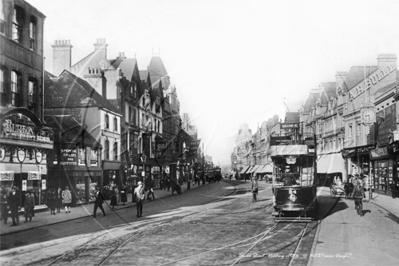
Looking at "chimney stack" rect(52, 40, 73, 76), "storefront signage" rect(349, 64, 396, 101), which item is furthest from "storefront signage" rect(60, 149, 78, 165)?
"storefront signage" rect(349, 64, 396, 101)

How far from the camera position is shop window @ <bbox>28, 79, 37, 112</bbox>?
24.4 m

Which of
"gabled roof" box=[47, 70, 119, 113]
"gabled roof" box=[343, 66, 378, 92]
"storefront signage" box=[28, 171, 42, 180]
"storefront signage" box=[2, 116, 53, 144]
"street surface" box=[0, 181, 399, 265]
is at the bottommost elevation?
"street surface" box=[0, 181, 399, 265]

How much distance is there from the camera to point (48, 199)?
23250 millimetres

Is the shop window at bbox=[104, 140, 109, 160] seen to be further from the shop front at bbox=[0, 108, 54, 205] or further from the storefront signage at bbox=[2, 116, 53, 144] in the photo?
the storefront signage at bbox=[2, 116, 53, 144]

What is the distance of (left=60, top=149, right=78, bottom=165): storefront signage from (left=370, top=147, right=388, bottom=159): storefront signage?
2351 centimetres

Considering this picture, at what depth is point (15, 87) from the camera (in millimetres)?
22719

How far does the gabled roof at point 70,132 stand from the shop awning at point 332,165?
85.8 feet

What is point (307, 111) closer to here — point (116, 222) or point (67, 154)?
point (67, 154)

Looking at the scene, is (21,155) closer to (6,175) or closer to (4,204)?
(6,175)

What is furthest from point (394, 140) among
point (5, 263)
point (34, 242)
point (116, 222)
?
point (5, 263)

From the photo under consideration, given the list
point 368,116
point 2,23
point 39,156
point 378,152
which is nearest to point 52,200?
point 39,156

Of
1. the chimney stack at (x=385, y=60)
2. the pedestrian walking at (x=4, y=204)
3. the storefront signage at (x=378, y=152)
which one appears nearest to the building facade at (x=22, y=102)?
the pedestrian walking at (x=4, y=204)

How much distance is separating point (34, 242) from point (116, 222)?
18.4ft

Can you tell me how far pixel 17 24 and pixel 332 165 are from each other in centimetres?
3690
